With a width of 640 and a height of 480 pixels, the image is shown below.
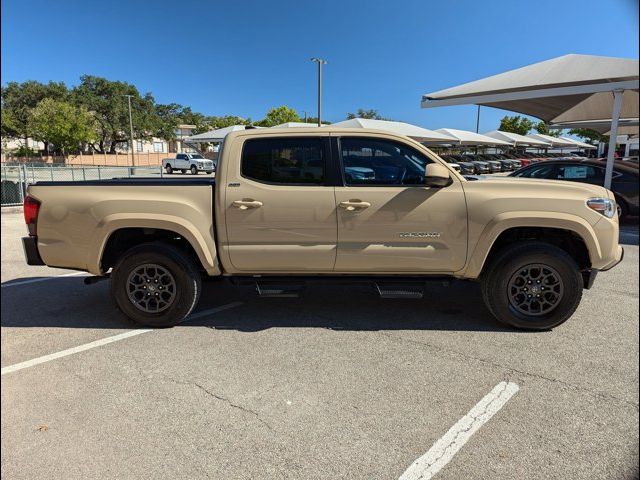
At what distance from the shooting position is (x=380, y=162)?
406 cm

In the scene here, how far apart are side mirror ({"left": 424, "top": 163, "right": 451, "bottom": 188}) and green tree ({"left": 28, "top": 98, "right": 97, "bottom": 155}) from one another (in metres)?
53.8

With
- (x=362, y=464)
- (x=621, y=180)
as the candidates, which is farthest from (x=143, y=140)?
(x=362, y=464)

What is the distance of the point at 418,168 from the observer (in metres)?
4.03

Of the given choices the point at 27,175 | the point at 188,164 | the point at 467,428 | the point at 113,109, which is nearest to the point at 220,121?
the point at 113,109

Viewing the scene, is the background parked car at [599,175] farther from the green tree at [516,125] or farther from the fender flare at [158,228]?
the green tree at [516,125]

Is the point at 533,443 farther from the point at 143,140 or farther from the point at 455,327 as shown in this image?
the point at 143,140

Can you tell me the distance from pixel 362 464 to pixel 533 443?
3.33 feet

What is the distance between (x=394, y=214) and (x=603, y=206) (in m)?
1.90

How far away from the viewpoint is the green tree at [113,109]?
58297mm

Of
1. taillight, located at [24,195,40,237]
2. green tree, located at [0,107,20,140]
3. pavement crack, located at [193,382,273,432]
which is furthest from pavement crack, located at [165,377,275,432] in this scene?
green tree, located at [0,107,20,140]

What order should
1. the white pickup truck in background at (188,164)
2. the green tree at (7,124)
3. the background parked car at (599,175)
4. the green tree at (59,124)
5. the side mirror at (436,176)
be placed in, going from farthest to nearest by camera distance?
the green tree at (7,124)
the green tree at (59,124)
the white pickup truck in background at (188,164)
the background parked car at (599,175)
the side mirror at (436,176)

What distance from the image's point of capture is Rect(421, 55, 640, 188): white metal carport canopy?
29.6 ft

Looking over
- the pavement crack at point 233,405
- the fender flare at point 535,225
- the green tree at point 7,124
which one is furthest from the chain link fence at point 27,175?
the green tree at point 7,124

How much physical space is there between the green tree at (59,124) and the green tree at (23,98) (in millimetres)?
4977
